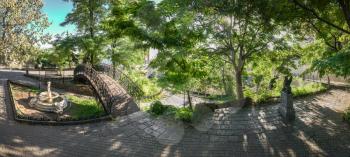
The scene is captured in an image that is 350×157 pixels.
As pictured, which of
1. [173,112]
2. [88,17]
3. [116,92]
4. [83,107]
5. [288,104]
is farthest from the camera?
[88,17]

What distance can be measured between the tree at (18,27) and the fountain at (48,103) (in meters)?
17.0

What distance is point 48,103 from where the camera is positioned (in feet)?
65.0

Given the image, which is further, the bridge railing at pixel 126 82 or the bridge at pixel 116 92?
the bridge railing at pixel 126 82

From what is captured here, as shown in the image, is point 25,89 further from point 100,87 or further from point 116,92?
point 116,92

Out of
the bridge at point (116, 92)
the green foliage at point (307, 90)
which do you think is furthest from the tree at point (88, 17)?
the green foliage at point (307, 90)

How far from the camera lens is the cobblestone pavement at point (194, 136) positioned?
975cm

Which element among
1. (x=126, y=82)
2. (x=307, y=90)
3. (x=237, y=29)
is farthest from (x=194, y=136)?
(x=307, y=90)

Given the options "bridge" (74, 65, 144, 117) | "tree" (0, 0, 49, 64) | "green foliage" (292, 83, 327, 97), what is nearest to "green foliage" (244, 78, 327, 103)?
"green foliage" (292, 83, 327, 97)

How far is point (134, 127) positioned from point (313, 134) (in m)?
7.07

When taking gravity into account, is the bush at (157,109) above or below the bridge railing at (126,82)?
below

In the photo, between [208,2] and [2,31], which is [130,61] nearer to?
[208,2]

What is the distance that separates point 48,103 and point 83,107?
2361 millimetres

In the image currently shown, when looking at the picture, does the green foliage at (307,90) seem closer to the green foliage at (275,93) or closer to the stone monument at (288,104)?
the green foliage at (275,93)

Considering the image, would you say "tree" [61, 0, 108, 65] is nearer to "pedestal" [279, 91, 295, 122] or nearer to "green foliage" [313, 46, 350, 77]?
"pedestal" [279, 91, 295, 122]
